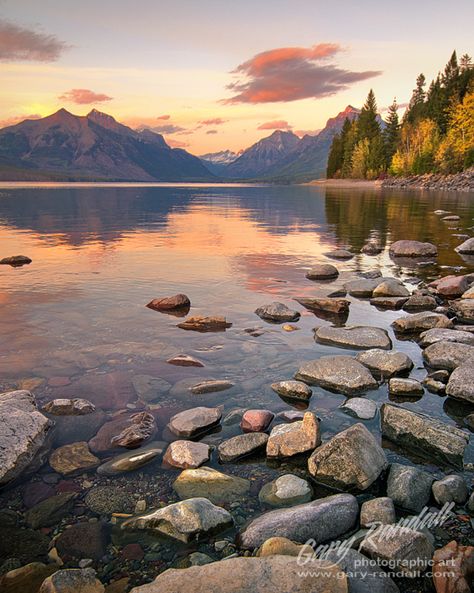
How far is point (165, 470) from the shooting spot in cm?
699

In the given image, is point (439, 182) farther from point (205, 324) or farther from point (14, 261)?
point (205, 324)

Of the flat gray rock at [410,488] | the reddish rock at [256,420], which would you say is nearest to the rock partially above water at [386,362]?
the reddish rock at [256,420]

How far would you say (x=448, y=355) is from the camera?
1044cm

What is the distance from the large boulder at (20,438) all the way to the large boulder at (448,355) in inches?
341

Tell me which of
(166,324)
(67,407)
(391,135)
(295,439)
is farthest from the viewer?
(391,135)

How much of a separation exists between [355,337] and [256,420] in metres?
5.21

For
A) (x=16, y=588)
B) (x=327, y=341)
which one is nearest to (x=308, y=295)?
(x=327, y=341)

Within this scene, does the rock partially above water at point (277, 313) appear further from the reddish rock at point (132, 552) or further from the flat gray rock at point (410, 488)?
the reddish rock at point (132, 552)

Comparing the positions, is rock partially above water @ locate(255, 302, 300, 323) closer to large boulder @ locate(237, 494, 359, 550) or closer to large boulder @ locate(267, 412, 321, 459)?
large boulder @ locate(267, 412, 321, 459)

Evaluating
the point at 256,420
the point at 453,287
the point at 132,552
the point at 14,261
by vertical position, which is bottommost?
the point at 132,552

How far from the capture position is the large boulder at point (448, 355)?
10.2 meters

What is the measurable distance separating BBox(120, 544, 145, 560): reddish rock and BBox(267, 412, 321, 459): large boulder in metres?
2.64

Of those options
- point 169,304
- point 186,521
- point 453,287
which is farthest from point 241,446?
point 453,287

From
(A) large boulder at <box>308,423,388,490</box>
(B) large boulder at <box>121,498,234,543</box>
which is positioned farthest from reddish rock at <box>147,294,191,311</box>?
(B) large boulder at <box>121,498,234,543</box>
